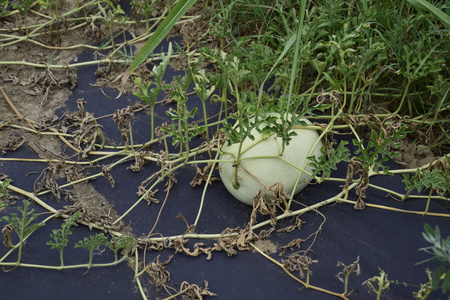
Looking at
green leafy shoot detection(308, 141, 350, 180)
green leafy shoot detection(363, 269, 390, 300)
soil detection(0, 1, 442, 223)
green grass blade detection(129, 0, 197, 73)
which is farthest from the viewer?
soil detection(0, 1, 442, 223)

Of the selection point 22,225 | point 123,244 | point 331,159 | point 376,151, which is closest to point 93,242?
point 123,244

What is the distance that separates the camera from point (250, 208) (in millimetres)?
2730

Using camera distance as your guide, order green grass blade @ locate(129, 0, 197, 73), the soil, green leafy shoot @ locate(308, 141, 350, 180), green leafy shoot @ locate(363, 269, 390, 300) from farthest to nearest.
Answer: the soil, green leafy shoot @ locate(308, 141, 350, 180), green grass blade @ locate(129, 0, 197, 73), green leafy shoot @ locate(363, 269, 390, 300)

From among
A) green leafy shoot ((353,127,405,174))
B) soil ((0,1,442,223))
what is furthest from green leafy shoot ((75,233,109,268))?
green leafy shoot ((353,127,405,174))

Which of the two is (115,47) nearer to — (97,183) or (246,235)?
(97,183)

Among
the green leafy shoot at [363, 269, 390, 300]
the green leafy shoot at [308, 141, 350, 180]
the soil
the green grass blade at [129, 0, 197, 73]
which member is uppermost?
the green grass blade at [129, 0, 197, 73]

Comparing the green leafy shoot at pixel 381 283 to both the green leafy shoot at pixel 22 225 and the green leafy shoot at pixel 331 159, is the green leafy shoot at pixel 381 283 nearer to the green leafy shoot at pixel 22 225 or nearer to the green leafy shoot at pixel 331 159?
the green leafy shoot at pixel 331 159

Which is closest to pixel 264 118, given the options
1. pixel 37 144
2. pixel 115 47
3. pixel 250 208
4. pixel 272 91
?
pixel 250 208

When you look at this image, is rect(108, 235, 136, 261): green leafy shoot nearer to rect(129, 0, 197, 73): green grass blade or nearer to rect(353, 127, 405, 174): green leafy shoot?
→ rect(129, 0, 197, 73): green grass blade

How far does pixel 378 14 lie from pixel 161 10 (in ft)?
5.07

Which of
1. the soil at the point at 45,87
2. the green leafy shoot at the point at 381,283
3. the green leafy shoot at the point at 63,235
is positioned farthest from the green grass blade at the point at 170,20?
the green leafy shoot at the point at 381,283

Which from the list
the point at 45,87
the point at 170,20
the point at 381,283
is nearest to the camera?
the point at 381,283

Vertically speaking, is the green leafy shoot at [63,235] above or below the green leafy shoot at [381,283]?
below

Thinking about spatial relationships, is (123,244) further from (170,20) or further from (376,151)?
(376,151)
